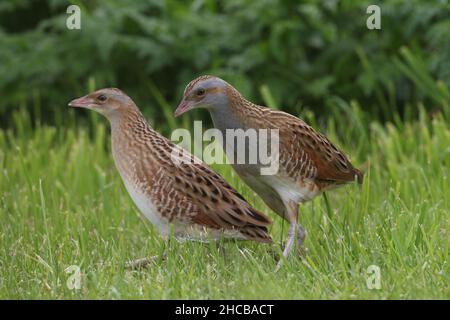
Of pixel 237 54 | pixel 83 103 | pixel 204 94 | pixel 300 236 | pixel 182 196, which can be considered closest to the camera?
pixel 182 196

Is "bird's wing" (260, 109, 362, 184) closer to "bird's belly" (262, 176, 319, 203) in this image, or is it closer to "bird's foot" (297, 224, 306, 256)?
"bird's belly" (262, 176, 319, 203)

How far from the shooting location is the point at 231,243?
208 inches

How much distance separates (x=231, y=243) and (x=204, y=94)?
80 cm

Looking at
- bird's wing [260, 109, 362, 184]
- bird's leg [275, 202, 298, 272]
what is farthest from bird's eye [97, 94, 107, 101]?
bird's leg [275, 202, 298, 272]

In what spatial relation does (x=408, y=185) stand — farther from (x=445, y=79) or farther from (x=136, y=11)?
(x=136, y=11)

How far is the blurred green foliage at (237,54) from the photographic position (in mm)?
8234

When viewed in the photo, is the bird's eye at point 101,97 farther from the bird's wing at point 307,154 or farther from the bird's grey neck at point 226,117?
the bird's wing at point 307,154

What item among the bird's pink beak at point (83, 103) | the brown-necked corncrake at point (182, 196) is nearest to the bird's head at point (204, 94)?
the brown-necked corncrake at point (182, 196)

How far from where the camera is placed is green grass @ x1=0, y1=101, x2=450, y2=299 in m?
4.50

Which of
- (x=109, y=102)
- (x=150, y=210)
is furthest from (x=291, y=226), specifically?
(x=109, y=102)

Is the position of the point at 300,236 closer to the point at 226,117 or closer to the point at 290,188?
the point at 290,188

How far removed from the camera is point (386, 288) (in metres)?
4.39

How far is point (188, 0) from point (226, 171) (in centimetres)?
304

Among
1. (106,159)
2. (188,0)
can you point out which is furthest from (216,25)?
(106,159)
